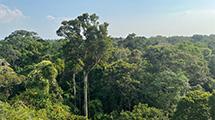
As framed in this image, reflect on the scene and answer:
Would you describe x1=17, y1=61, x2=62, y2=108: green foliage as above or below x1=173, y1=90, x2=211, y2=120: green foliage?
above

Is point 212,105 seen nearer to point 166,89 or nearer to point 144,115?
point 144,115

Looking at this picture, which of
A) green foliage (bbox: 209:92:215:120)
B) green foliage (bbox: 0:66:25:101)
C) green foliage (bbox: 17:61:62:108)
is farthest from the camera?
green foliage (bbox: 0:66:25:101)

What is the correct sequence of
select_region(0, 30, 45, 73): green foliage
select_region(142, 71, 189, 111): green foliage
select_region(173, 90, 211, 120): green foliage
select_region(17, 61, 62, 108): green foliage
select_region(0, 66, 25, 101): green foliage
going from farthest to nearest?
select_region(0, 30, 45, 73): green foliage < select_region(0, 66, 25, 101): green foliage < select_region(142, 71, 189, 111): green foliage < select_region(17, 61, 62, 108): green foliage < select_region(173, 90, 211, 120): green foliage

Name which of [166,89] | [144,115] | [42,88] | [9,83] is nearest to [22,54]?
[9,83]

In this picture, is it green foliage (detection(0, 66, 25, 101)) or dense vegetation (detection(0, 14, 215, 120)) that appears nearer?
dense vegetation (detection(0, 14, 215, 120))

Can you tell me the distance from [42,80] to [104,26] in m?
6.33

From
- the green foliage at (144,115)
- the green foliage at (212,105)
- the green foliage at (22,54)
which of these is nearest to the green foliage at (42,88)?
the green foliage at (144,115)

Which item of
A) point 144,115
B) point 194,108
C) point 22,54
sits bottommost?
point 144,115

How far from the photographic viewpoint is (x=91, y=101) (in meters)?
34.6

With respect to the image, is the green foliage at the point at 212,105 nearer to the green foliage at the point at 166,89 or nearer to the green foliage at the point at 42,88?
the green foliage at the point at 166,89

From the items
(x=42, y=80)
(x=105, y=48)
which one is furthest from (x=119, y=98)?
(x=42, y=80)

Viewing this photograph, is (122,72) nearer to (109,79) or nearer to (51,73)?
(109,79)

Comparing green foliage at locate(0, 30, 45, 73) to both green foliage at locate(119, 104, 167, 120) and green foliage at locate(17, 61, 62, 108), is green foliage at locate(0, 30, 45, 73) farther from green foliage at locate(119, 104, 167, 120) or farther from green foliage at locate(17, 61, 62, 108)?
green foliage at locate(119, 104, 167, 120)

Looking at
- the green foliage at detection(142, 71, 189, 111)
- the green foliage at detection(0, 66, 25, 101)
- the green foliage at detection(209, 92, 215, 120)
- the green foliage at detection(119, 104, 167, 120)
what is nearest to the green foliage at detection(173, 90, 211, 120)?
the green foliage at detection(209, 92, 215, 120)
